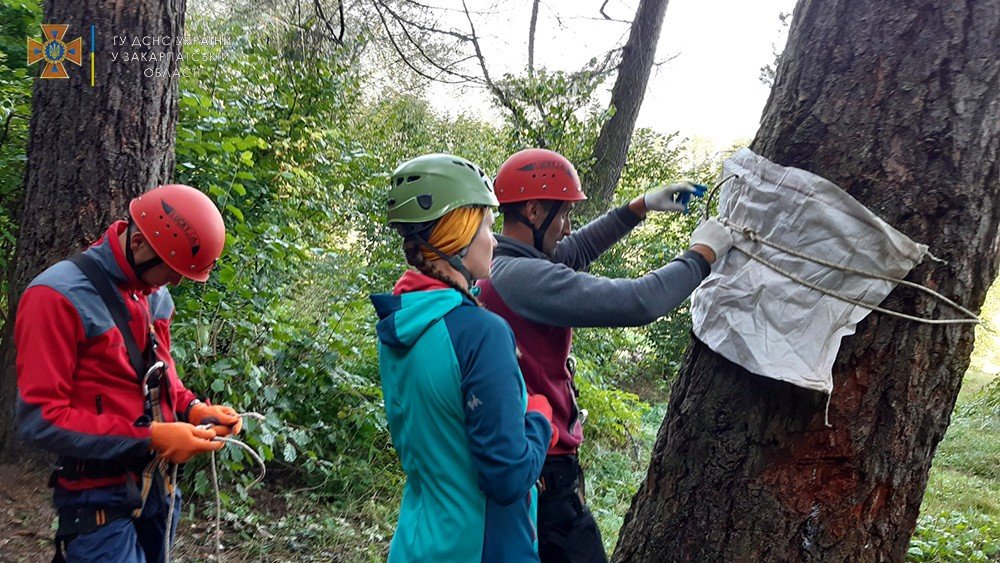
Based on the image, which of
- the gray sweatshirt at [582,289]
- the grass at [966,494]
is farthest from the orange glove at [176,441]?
the grass at [966,494]

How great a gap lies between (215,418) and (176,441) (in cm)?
26

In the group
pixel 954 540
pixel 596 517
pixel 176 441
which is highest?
pixel 176 441

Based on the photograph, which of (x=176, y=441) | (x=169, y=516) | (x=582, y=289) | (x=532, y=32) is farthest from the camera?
(x=532, y=32)

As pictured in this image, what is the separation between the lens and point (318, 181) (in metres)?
6.27

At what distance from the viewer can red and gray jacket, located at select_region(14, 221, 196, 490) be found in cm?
200

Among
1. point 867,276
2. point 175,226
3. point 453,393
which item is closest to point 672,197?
point 867,276

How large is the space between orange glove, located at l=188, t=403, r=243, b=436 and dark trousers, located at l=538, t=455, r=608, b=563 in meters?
1.15

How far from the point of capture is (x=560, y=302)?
2.09m

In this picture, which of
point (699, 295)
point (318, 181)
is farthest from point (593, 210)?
point (699, 295)

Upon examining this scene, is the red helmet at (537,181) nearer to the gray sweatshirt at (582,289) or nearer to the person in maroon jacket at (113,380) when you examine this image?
the gray sweatshirt at (582,289)

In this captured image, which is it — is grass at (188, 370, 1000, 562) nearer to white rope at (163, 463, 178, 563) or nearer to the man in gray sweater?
white rope at (163, 463, 178, 563)

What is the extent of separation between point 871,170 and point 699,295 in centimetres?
58

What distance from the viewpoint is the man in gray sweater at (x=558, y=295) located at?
1975mm

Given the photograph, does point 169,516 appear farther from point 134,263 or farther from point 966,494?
point 966,494
